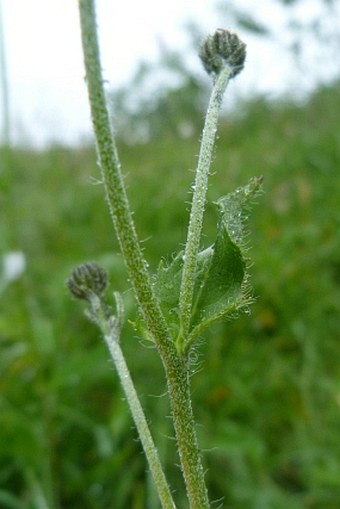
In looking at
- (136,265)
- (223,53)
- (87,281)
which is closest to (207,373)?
(87,281)

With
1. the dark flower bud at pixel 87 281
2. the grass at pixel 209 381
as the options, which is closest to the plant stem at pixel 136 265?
the dark flower bud at pixel 87 281

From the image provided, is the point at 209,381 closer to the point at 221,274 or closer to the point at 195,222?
the point at 221,274

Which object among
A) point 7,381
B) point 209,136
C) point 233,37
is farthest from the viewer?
point 7,381

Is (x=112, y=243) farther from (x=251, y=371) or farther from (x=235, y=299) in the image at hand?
(x=235, y=299)

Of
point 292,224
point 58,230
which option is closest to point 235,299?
point 292,224

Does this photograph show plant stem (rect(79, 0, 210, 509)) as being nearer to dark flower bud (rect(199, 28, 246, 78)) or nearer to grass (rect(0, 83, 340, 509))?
dark flower bud (rect(199, 28, 246, 78))

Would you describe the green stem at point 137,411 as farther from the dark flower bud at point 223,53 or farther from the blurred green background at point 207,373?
the blurred green background at point 207,373
